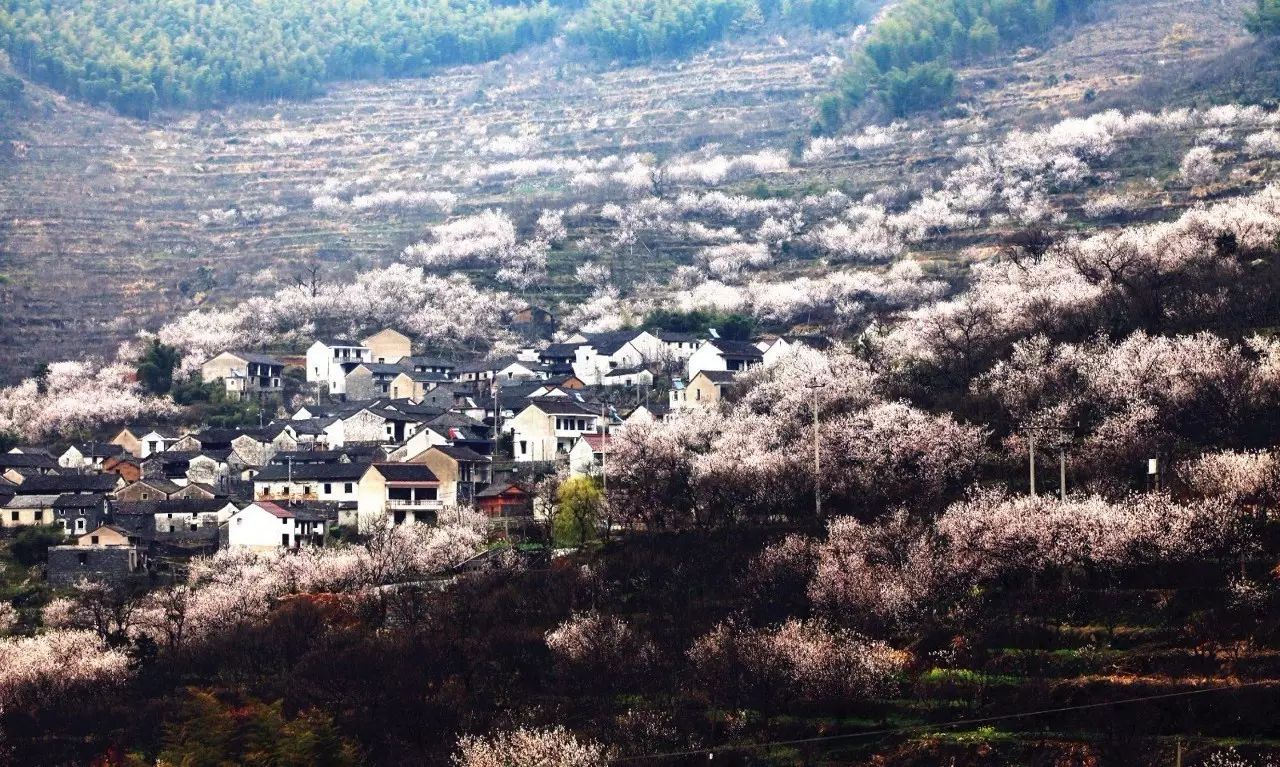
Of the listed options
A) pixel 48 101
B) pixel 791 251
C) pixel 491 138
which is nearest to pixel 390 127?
pixel 491 138

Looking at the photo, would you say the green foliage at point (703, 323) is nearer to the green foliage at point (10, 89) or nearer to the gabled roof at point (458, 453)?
the gabled roof at point (458, 453)

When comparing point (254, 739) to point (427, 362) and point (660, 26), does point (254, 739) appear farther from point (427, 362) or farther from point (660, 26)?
Result: point (660, 26)

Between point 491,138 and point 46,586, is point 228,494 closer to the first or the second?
point 46,586

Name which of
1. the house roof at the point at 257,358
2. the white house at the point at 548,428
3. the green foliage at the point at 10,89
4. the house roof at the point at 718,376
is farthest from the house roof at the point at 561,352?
the green foliage at the point at 10,89

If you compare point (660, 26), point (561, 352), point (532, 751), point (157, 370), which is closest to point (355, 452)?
point (561, 352)

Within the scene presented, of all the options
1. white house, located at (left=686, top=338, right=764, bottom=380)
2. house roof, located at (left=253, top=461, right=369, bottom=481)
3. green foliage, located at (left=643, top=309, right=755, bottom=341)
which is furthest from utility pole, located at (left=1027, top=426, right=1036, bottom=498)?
green foliage, located at (left=643, top=309, right=755, bottom=341)

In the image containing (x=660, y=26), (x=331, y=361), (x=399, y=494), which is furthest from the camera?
(x=660, y=26)
